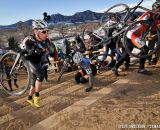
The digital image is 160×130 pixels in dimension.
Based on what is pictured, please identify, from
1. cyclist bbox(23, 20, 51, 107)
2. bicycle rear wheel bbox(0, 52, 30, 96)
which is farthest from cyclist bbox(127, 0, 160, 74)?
bicycle rear wheel bbox(0, 52, 30, 96)

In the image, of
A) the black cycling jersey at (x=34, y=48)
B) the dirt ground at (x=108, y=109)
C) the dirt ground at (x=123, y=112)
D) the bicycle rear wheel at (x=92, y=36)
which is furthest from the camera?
the bicycle rear wheel at (x=92, y=36)

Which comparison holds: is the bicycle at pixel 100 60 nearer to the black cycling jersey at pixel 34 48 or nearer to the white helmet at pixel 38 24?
the black cycling jersey at pixel 34 48

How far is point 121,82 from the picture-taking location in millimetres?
7793

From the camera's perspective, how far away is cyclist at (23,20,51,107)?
6359mm

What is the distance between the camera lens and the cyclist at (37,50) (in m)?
6.36

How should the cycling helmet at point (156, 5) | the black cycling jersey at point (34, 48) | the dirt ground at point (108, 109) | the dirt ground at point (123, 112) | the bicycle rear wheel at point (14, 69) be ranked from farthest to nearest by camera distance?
the cycling helmet at point (156, 5)
the bicycle rear wheel at point (14, 69)
the black cycling jersey at point (34, 48)
the dirt ground at point (108, 109)
the dirt ground at point (123, 112)

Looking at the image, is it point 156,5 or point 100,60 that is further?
point 100,60

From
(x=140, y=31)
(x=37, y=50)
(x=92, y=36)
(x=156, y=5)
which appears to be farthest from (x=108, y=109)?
(x=92, y=36)

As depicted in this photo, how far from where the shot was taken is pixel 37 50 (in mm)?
6336

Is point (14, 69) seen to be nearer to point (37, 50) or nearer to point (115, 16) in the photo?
point (37, 50)

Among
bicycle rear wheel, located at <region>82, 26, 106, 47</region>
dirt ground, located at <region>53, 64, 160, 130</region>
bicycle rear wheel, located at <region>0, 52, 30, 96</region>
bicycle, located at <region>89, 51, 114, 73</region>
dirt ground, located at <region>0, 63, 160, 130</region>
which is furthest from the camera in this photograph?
bicycle, located at <region>89, 51, 114, 73</region>

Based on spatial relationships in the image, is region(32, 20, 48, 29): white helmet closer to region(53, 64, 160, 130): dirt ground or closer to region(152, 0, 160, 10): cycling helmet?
region(53, 64, 160, 130): dirt ground

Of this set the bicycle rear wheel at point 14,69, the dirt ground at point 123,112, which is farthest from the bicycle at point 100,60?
the bicycle rear wheel at point 14,69

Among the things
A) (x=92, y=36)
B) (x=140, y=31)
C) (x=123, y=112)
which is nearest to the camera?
(x=123, y=112)
